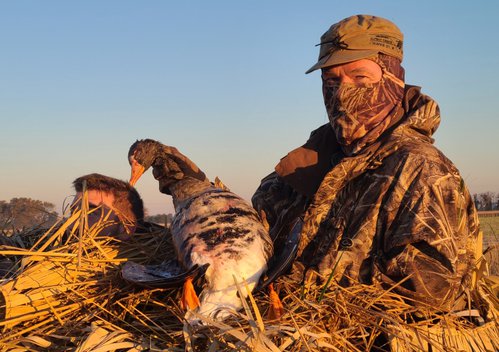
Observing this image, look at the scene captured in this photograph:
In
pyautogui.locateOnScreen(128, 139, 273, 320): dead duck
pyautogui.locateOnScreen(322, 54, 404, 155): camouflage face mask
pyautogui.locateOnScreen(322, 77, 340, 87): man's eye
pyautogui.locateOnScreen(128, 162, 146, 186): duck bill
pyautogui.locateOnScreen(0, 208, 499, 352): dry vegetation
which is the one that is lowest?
pyautogui.locateOnScreen(0, 208, 499, 352): dry vegetation

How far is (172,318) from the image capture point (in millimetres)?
3006

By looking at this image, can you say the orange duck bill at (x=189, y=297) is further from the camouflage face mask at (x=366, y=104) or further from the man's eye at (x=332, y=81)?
the man's eye at (x=332, y=81)

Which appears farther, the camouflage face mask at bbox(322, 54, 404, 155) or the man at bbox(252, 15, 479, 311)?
the camouflage face mask at bbox(322, 54, 404, 155)

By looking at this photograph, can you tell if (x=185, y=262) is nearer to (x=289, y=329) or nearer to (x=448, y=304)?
(x=289, y=329)

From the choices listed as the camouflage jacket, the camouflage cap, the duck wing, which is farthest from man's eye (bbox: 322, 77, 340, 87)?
the duck wing

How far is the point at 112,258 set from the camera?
3633 millimetres

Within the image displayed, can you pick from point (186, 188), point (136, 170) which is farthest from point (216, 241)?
point (136, 170)

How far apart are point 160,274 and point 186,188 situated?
70 cm

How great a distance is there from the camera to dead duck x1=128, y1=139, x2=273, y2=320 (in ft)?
9.98

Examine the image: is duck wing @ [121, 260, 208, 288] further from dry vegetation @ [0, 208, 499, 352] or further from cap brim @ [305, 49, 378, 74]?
cap brim @ [305, 49, 378, 74]

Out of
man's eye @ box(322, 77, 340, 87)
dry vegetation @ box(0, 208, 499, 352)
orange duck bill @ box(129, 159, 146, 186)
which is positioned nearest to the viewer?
dry vegetation @ box(0, 208, 499, 352)

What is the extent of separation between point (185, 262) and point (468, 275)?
1549 millimetres

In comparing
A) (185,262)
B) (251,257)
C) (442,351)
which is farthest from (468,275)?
(185,262)

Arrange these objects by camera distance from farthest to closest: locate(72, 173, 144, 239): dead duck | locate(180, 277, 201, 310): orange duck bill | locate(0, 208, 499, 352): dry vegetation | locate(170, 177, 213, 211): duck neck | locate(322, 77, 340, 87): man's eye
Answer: locate(72, 173, 144, 239): dead duck
locate(322, 77, 340, 87): man's eye
locate(170, 177, 213, 211): duck neck
locate(180, 277, 201, 310): orange duck bill
locate(0, 208, 499, 352): dry vegetation
